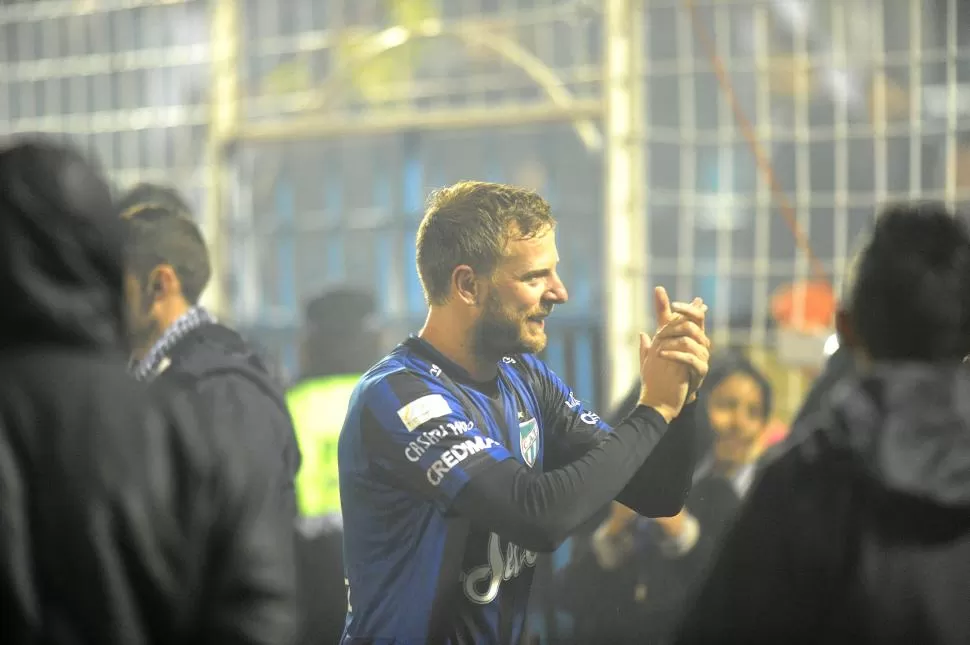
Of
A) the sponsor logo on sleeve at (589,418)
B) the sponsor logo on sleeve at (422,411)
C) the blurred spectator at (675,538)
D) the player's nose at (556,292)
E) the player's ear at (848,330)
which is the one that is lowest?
the blurred spectator at (675,538)

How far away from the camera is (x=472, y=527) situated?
2.48m

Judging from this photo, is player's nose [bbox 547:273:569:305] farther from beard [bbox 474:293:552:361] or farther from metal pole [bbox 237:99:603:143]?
metal pole [bbox 237:99:603:143]

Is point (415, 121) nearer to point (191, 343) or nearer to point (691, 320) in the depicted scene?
point (191, 343)

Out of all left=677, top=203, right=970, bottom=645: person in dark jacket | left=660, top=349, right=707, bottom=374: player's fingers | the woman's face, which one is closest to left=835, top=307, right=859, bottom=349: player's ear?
left=677, top=203, right=970, bottom=645: person in dark jacket

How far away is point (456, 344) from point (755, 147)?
2.11 meters

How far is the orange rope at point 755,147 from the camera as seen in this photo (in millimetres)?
4293

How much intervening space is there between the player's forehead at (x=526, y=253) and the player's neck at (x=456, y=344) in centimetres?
16

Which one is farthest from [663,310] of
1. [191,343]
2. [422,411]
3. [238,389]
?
[191,343]

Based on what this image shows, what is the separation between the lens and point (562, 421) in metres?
2.72

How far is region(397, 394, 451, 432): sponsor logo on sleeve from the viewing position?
2.47 m

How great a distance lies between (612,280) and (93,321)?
8.92 ft

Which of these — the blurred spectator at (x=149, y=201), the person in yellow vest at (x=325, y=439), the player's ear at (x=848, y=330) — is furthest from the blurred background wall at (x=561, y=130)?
the player's ear at (x=848, y=330)

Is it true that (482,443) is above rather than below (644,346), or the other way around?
below

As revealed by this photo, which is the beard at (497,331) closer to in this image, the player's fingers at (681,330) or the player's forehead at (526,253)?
the player's forehead at (526,253)
